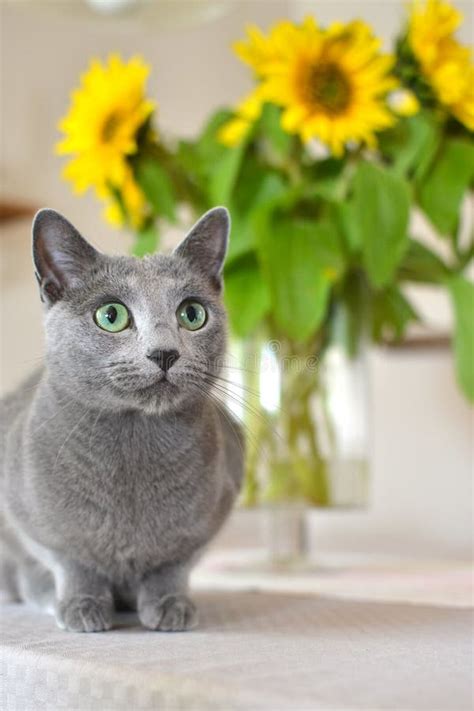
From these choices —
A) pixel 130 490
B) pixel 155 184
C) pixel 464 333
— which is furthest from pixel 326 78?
pixel 130 490

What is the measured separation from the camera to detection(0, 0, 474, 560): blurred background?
1806mm

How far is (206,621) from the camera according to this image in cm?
74

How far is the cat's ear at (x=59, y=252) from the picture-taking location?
695 mm

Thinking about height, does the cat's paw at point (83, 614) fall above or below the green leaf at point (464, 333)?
below

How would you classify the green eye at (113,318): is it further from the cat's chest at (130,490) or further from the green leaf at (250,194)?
the green leaf at (250,194)

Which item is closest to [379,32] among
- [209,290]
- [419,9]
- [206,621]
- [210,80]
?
[210,80]

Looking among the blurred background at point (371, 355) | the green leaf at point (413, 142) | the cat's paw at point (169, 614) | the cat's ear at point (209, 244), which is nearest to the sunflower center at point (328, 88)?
the green leaf at point (413, 142)

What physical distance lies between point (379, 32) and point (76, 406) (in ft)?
5.11

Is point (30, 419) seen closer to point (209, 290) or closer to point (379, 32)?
point (209, 290)

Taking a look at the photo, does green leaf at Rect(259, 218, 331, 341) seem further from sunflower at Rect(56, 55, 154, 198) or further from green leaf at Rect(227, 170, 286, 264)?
sunflower at Rect(56, 55, 154, 198)

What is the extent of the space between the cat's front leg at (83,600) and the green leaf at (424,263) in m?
0.63

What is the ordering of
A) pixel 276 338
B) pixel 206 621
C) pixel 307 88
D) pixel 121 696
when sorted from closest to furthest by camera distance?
pixel 121 696
pixel 206 621
pixel 307 88
pixel 276 338

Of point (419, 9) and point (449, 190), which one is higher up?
point (419, 9)

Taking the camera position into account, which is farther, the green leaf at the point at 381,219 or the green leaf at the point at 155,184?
the green leaf at the point at 155,184
